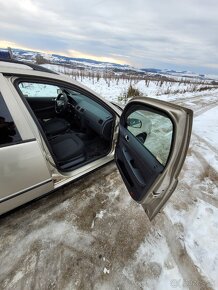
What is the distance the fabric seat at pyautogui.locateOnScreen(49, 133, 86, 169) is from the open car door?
577 mm

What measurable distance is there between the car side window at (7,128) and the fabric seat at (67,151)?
78 cm

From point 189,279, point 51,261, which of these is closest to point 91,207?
point 51,261

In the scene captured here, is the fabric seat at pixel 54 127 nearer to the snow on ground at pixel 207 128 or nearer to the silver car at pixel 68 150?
the silver car at pixel 68 150

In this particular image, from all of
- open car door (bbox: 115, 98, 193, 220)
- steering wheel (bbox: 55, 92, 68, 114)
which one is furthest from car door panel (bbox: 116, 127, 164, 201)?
steering wheel (bbox: 55, 92, 68, 114)

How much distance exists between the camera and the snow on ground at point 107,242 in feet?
5.24

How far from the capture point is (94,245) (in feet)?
6.12

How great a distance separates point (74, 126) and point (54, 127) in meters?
0.51

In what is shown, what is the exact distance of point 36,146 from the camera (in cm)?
169

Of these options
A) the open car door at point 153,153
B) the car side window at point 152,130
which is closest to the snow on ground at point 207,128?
the car side window at point 152,130

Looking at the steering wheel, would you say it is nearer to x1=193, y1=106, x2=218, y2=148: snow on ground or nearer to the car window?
the car window

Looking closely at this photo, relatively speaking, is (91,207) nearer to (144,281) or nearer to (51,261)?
(51,261)

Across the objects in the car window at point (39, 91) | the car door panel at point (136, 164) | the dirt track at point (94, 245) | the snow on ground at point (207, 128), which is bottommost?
the snow on ground at point (207, 128)

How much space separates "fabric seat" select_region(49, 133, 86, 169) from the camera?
2.39 m

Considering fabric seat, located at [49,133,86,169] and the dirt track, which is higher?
fabric seat, located at [49,133,86,169]
